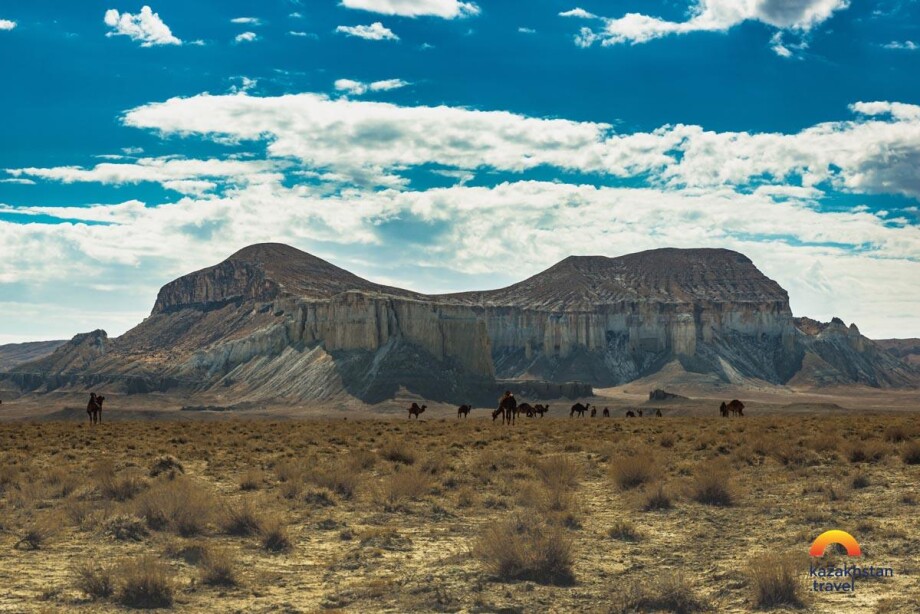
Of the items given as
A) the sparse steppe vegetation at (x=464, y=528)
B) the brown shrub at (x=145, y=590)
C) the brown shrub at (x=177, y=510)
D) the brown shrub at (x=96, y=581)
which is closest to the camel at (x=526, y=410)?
the sparse steppe vegetation at (x=464, y=528)

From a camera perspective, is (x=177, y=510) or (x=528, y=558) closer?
(x=528, y=558)

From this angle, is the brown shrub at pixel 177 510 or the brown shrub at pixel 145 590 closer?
the brown shrub at pixel 145 590

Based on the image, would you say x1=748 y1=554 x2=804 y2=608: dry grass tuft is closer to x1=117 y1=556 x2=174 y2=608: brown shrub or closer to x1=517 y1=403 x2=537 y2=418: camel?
x1=117 y1=556 x2=174 y2=608: brown shrub

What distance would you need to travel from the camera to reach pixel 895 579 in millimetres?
11523

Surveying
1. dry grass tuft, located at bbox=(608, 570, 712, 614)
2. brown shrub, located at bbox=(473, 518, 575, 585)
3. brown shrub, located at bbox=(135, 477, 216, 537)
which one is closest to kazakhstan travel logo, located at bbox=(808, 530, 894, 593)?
dry grass tuft, located at bbox=(608, 570, 712, 614)

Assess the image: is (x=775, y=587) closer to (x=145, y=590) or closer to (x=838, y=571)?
(x=838, y=571)

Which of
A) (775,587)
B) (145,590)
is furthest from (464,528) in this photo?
(775,587)

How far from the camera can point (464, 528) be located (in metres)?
15.9

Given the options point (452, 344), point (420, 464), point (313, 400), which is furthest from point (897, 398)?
point (420, 464)

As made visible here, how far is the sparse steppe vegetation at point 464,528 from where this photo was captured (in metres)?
11.4

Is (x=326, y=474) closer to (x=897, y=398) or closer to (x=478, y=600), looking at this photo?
(x=478, y=600)

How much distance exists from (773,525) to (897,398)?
172 metres

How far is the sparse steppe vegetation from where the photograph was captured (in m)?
11.4

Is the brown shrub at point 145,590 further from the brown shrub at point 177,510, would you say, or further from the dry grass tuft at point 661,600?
the dry grass tuft at point 661,600
